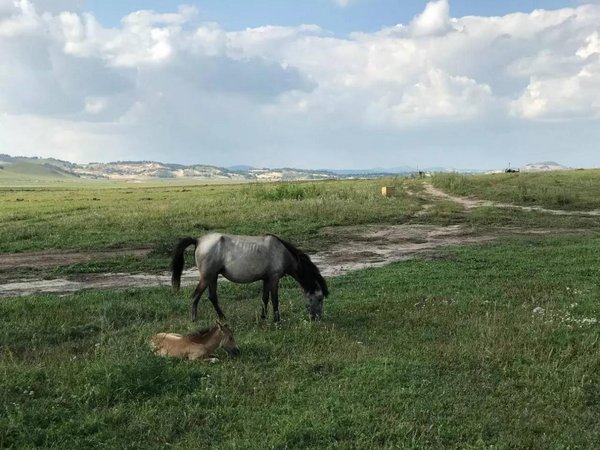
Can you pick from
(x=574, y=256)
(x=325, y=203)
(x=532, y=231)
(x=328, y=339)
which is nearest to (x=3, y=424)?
(x=328, y=339)

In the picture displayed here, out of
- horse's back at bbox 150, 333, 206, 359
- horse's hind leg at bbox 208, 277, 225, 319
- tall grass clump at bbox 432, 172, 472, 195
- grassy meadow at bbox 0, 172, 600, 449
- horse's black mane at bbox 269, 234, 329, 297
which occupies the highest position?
tall grass clump at bbox 432, 172, 472, 195

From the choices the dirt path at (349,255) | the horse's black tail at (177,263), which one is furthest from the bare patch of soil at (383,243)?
the horse's black tail at (177,263)

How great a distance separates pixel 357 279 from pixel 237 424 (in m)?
9.71

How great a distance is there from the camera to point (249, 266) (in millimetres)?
10594

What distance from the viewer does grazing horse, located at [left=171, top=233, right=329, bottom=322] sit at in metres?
10.6

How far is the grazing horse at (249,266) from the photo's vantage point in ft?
34.8

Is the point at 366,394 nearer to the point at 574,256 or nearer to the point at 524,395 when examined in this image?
the point at 524,395

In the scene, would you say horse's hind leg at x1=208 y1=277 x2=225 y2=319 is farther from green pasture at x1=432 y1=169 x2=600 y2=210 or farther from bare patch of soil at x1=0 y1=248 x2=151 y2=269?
green pasture at x1=432 y1=169 x2=600 y2=210

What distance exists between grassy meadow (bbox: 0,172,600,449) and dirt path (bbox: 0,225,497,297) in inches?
82.0

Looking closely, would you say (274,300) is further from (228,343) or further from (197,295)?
(228,343)

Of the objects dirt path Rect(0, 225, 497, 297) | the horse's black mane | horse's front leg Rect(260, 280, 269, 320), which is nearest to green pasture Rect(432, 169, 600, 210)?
dirt path Rect(0, 225, 497, 297)

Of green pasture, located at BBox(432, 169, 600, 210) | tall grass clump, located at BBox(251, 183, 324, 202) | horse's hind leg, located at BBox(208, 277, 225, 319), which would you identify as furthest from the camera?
tall grass clump, located at BBox(251, 183, 324, 202)

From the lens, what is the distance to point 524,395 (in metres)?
7.04

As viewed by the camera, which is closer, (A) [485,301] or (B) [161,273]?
→ (A) [485,301]
